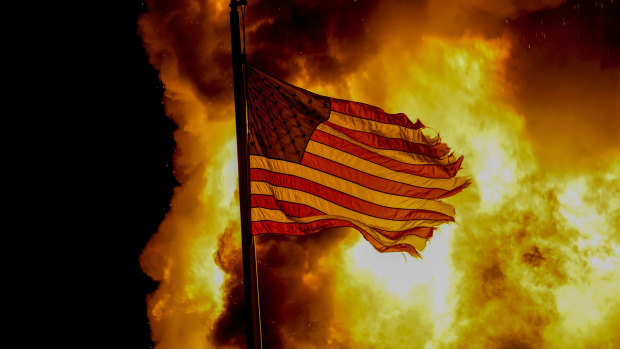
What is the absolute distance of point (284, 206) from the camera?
17.9 feet

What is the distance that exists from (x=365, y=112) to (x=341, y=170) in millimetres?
739

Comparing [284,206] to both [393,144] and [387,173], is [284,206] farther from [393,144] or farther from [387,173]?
[393,144]

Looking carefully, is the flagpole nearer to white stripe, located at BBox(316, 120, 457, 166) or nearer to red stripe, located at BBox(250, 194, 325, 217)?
red stripe, located at BBox(250, 194, 325, 217)

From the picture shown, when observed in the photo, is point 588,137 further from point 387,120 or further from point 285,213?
point 285,213

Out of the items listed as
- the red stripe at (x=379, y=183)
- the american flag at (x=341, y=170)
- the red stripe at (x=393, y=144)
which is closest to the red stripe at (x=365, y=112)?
the american flag at (x=341, y=170)

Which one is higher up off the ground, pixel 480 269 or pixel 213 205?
pixel 213 205

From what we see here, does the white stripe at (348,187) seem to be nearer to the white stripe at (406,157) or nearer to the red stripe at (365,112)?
the white stripe at (406,157)

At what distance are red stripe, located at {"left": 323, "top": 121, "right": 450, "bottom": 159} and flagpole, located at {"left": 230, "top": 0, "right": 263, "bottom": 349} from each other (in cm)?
123

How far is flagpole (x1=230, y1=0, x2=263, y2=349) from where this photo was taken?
432 centimetres

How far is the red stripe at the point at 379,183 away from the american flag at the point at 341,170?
1 centimetres

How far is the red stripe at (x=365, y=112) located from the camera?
5801 mm

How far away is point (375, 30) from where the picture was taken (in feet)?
35.8

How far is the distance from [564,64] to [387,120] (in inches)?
302

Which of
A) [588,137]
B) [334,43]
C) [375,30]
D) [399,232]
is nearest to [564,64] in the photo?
[588,137]
